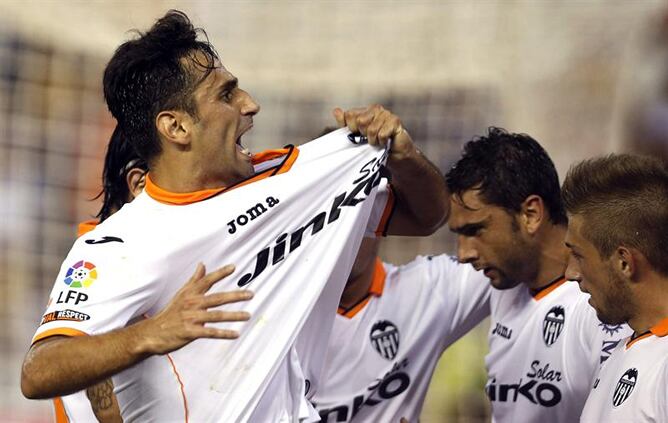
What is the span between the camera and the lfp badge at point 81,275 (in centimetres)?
303

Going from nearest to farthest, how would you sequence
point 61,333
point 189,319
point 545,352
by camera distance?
point 189,319, point 61,333, point 545,352

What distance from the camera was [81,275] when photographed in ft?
9.98

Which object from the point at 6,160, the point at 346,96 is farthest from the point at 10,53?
the point at 346,96

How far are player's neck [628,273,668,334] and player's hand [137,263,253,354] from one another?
4.02 ft

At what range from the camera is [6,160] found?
716cm

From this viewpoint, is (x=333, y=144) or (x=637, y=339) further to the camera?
(x=333, y=144)

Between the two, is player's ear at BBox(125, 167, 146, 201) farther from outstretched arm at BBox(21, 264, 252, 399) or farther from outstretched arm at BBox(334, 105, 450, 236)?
outstretched arm at BBox(21, 264, 252, 399)

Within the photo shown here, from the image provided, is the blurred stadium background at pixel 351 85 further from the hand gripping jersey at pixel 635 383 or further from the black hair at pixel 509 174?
the hand gripping jersey at pixel 635 383

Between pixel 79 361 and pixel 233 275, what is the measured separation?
580 millimetres

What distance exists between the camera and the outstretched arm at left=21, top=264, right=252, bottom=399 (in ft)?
9.19

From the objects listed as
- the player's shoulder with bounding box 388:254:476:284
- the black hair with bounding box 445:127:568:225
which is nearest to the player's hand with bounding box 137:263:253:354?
the black hair with bounding box 445:127:568:225

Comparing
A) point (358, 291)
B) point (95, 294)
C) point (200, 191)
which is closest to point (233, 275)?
point (200, 191)

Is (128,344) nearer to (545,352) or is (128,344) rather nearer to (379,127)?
(379,127)

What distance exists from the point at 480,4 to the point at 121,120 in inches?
152
